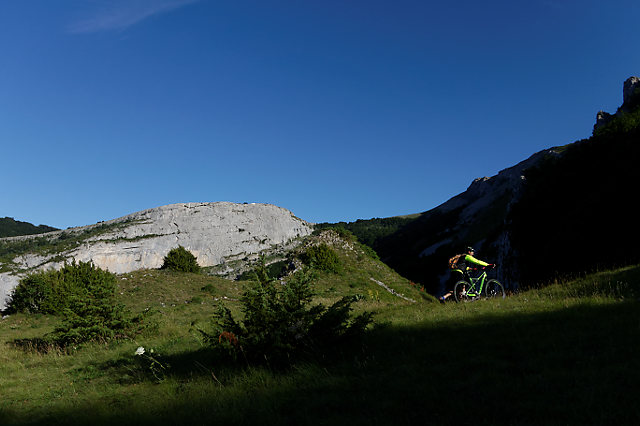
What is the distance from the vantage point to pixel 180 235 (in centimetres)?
11231

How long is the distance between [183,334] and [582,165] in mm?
30211

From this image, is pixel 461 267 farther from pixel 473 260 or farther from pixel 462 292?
pixel 462 292

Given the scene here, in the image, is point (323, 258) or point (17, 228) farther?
point (17, 228)

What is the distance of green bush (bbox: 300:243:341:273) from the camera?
108 ft

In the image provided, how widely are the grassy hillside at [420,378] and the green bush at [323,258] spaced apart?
73.4ft

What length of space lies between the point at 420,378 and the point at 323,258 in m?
28.2

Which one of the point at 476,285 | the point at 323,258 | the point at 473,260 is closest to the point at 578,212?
the point at 476,285

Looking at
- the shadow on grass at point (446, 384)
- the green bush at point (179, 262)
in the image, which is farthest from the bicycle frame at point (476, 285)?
the green bush at point (179, 262)

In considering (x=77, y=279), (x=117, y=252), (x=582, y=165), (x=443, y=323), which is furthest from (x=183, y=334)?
(x=117, y=252)

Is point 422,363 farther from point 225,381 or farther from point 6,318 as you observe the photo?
point 6,318

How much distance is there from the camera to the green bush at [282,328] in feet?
22.8

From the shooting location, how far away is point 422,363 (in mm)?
5871

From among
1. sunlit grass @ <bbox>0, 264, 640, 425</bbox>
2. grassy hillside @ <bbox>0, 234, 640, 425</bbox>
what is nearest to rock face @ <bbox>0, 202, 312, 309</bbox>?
grassy hillside @ <bbox>0, 234, 640, 425</bbox>

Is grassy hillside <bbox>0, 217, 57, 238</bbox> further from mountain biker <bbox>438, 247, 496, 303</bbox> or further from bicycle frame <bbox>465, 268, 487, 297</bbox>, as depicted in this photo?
bicycle frame <bbox>465, 268, 487, 297</bbox>
